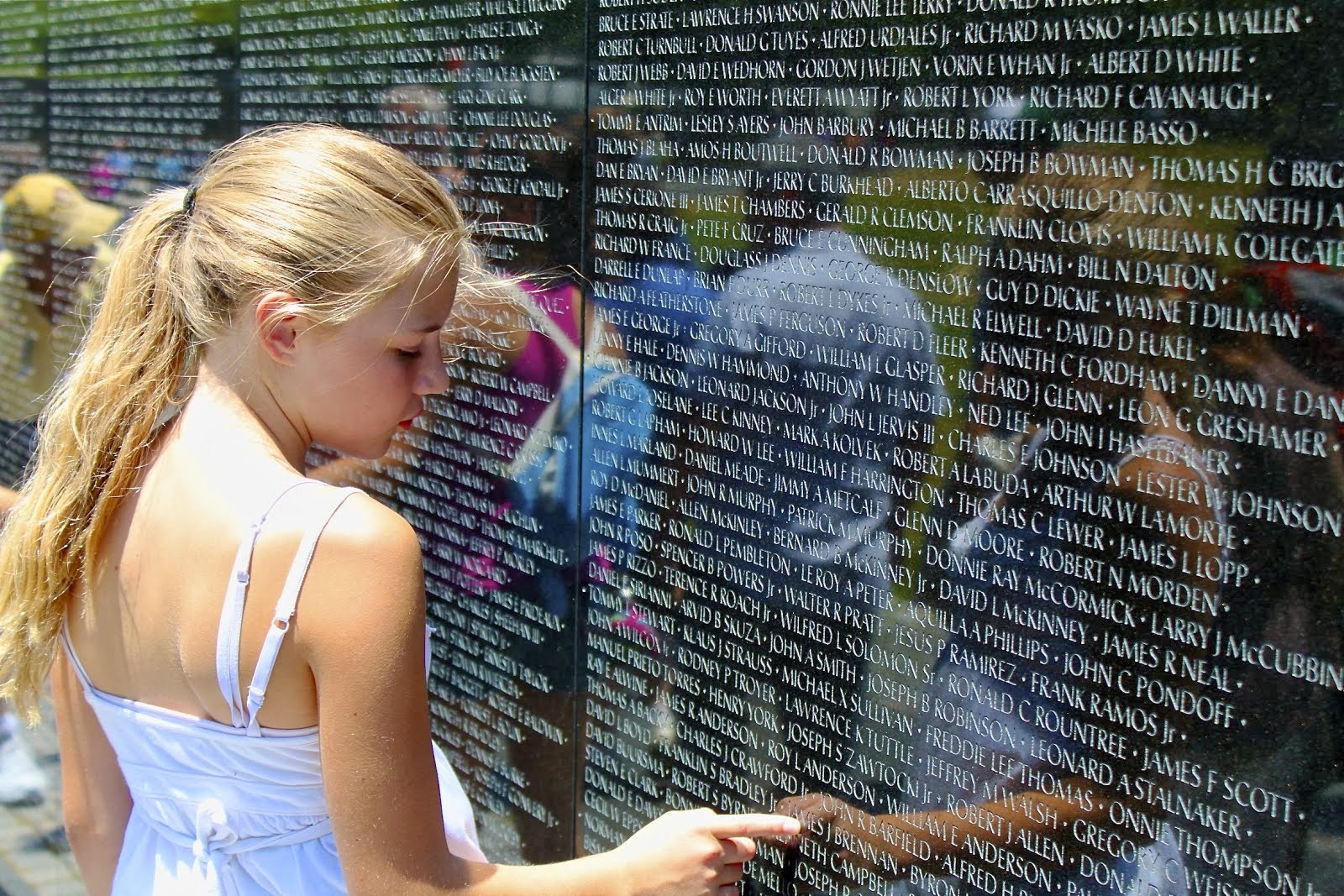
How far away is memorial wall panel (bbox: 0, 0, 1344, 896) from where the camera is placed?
1.61 metres

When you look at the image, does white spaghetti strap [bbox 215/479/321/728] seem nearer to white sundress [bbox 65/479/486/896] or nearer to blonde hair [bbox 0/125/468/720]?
white sundress [bbox 65/479/486/896]

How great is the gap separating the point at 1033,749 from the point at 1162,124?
0.87 meters

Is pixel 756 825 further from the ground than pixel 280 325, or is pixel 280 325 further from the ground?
pixel 280 325

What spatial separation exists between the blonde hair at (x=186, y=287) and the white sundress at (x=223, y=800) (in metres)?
0.15

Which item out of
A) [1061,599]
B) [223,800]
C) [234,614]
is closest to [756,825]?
[1061,599]

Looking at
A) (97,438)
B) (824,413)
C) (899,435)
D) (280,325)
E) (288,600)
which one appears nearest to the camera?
(288,600)

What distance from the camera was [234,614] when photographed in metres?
1.65

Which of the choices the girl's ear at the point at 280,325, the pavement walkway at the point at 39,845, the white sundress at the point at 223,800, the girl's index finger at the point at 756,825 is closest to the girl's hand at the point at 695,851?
the girl's index finger at the point at 756,825

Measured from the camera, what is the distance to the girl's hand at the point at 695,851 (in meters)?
1.99

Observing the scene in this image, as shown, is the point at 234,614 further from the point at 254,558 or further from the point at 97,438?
the point at 97,438

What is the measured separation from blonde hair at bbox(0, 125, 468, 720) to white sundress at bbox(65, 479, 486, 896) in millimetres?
152

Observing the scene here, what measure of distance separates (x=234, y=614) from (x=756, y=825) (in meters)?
0.97

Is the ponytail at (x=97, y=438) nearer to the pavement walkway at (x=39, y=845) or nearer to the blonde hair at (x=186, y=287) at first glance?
the blonde hair at (x=186, y=287)

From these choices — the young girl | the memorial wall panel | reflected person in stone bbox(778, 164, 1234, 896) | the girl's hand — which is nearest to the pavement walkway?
the memorial wall panel
